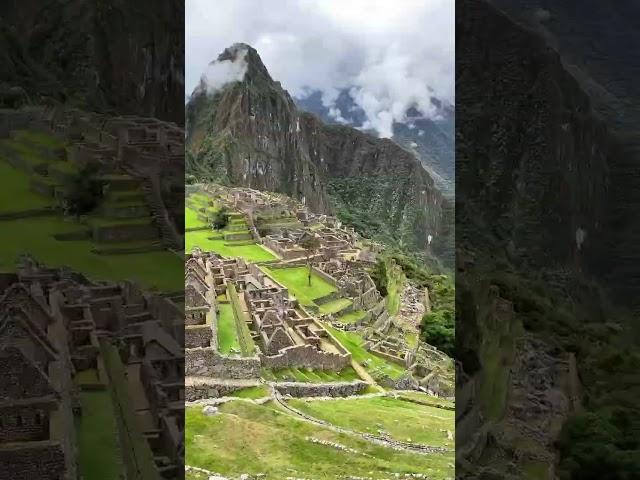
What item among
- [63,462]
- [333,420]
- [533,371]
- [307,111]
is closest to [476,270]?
[533,371]

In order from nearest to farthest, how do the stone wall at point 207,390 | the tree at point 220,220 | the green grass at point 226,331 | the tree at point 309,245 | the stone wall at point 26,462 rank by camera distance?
1. the stone wall at point 26,462
2. the stone wall at point 207,390
3. the green grass at point 226,331
4. the tree at point 220,220
5. the tree at point 309,245

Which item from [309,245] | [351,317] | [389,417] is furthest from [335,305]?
[389,417]

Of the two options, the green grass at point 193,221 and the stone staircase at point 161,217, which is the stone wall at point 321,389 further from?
the stone staircase at point 161,217

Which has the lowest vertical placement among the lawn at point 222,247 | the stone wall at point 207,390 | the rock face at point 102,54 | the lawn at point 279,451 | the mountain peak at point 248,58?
the lawn at point 279,451

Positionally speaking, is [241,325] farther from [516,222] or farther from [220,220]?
[516,222]

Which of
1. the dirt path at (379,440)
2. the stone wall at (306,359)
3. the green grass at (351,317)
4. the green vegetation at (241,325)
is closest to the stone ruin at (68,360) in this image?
the dirt path at (379,440)

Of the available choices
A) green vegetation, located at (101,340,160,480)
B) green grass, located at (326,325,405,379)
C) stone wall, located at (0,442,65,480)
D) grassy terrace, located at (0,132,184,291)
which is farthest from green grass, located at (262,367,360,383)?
stone wall, located at (0,442,65,480)
